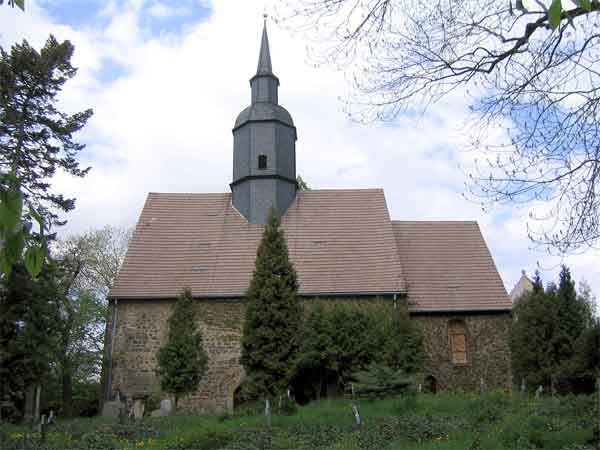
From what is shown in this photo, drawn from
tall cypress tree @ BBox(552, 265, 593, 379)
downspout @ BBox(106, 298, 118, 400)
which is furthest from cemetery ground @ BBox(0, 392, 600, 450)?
downspout @ BBox(106, 298, 118, 400)

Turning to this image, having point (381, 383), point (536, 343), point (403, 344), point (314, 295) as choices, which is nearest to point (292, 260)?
point (314, 295)

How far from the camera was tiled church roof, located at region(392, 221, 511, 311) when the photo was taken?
19.7m

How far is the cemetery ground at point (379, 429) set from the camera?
363 inches

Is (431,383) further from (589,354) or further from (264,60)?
(264,60)

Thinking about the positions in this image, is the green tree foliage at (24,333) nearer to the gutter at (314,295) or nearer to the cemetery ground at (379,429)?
the cemetery ground at (379,429)

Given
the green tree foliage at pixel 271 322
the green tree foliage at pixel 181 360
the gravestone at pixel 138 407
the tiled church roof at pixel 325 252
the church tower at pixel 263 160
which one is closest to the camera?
the green tree foliage at pixel 271 322

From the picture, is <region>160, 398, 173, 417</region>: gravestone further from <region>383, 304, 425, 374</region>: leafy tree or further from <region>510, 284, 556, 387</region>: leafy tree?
<region>510, 284, 556, 387</region>: leafy tree

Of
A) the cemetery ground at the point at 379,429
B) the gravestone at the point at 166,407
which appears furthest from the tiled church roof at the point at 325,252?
the cemetery ground at the point at 379,429

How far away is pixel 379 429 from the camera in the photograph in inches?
428

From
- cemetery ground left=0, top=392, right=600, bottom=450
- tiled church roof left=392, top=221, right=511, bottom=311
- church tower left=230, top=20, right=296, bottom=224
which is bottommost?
cemetery ground left=0, top=392, right=600, bottom=450

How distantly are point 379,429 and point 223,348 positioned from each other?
8.86 meters

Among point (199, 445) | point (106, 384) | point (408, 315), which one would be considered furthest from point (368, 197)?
point (199, 445)

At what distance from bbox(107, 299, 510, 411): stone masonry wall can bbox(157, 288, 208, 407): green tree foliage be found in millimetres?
2036

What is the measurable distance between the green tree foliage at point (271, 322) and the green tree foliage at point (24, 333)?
500 centimetres
